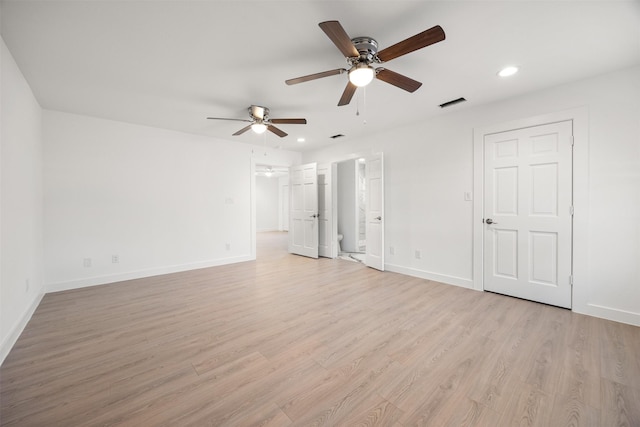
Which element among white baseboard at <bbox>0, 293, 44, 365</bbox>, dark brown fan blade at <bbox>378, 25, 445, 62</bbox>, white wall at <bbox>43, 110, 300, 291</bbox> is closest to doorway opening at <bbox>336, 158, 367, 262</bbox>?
white wall at <bbox>43, 110, 300, 291</bbox>

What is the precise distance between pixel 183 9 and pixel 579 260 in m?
4.41

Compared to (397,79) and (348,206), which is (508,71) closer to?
(397,79)

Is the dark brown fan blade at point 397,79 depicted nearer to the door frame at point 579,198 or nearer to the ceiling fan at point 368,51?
the ceiling fan at point 368,51

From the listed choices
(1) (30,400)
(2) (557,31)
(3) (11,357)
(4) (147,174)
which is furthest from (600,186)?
(4) (147,174)

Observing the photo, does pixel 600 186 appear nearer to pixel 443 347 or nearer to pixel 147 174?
pixel 443 347

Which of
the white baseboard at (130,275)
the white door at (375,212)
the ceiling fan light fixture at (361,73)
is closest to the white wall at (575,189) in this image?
the white door at (375,212)

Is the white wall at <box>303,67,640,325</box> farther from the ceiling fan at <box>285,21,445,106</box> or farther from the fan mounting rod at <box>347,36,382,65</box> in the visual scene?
the fan mounting rod at <box>347,36,382,65</box>

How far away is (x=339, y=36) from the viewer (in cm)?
172

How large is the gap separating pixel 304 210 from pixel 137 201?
322 centimetres

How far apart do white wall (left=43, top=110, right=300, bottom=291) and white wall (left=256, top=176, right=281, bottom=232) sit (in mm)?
6020

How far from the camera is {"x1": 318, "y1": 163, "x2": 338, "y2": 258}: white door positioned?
18.9ft

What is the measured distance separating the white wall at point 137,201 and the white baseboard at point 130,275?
1 cm

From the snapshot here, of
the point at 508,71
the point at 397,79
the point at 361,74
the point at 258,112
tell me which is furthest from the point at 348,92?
the point at 508,71

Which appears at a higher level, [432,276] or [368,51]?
[368,51]
